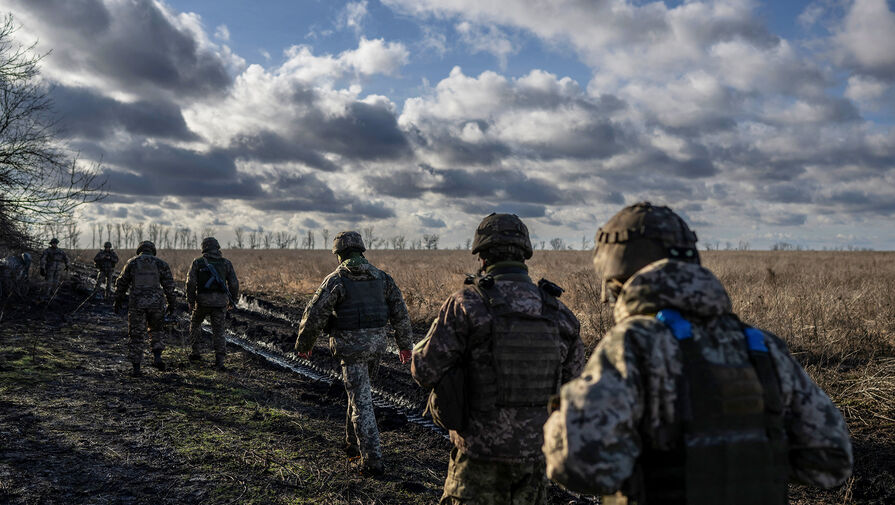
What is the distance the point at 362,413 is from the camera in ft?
16.6

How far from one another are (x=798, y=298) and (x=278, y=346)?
983cm

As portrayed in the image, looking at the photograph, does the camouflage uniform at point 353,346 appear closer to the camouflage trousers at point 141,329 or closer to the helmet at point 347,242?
the helmet at point 347,242

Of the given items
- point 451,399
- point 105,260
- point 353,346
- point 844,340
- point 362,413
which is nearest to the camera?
point 451,399

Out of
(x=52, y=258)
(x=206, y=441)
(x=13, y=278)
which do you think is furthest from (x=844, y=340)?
(x=52, y=258)

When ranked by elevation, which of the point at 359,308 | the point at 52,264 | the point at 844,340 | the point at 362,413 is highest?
the point at 359,308

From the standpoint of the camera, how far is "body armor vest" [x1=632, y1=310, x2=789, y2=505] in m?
1.81

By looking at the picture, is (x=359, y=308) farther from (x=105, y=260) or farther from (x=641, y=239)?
(x=105, y=260)

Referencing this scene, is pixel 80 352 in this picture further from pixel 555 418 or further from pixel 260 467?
pixel 555 418

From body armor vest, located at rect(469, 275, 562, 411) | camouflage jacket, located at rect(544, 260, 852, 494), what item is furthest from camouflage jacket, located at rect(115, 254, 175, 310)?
camouflage jacket, located at rect(544, 260, 852, 494)

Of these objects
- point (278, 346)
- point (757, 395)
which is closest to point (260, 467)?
point (757, 395)

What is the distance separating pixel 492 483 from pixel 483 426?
0.33 metres

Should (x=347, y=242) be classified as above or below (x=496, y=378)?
above

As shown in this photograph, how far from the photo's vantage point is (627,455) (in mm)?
1791

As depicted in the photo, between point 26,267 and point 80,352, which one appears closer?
point 80,352
